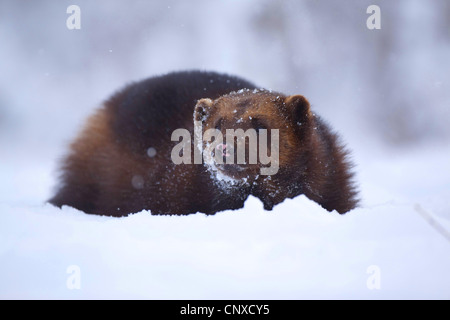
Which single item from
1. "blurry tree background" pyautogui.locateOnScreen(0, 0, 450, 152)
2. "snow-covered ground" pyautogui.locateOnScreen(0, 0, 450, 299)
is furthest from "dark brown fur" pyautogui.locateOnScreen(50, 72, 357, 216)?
"blurry tree background" pyautogui.locateOnScreen(0, 0, 450, 152)

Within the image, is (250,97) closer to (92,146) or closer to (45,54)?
(92,146)

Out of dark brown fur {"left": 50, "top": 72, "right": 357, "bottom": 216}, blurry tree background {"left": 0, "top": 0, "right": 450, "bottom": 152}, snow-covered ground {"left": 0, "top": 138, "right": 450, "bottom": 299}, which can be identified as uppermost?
blurry tree background {"left": 0, "top": 0, "right": 450, "bottom": 152}

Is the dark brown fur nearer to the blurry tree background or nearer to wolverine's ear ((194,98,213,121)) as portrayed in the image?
wolverine's ear ((194,98,213,121))

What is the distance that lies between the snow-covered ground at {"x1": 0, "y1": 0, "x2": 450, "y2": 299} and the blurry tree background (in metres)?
0.03

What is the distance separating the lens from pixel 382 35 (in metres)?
10.2

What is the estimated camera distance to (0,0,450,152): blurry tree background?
9742mm

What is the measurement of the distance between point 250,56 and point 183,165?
7.91 m

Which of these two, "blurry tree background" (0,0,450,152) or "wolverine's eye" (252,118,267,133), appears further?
"blurry tree background" (0,0,450,152)

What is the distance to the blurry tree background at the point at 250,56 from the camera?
974 cm

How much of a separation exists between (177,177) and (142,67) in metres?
8.43

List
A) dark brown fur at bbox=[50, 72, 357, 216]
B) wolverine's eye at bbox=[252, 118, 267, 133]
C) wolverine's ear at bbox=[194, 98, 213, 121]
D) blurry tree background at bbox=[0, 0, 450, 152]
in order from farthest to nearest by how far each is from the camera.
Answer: blurry tree background at bbox=[0, 0, 450, 152] → wolverine's ear at bbox=[194, 98, 213, 121] → dark brown fur at bbox=[50, 72, 357, 216] → wolverine's eye at bbox=[252, 118, 267, 133]

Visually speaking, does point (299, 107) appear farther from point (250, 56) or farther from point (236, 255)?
point (250, 56)

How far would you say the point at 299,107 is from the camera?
3.23 metres

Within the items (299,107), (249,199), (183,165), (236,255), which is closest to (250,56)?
(183,165)
